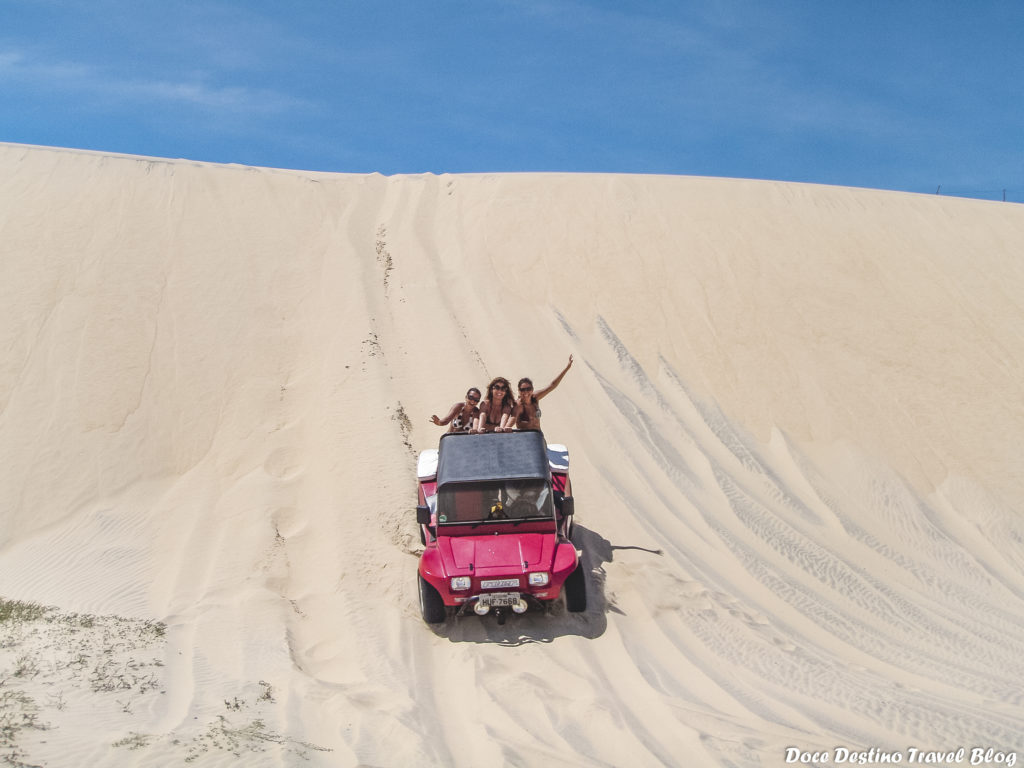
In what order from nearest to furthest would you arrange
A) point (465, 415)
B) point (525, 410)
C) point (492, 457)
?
point (492, 457) → point (525, 410) → point (465, 415)

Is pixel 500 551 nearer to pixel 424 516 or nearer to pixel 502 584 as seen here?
pixel 502 584

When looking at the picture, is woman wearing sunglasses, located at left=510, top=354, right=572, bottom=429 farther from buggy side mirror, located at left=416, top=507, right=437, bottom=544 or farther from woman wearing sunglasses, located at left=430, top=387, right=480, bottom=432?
buggy side mirror, located at left=416, top=507, right=437, bottom=544

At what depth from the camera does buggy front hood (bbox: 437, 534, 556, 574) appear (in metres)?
8.31

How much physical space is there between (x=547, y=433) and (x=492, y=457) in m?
4.22

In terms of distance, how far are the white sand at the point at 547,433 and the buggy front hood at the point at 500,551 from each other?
0.67m

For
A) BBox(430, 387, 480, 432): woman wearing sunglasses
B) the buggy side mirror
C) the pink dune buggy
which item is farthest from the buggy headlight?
BBox(430, 387, 480, 432): woman wearing sunglasses

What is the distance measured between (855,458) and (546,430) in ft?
17.0

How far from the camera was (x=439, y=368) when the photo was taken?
14.4 metres

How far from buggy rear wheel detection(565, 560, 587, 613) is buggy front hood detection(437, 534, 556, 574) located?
1.17 feet

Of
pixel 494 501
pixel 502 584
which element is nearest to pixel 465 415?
pixel 494 501

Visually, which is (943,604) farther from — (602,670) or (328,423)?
(328,423)

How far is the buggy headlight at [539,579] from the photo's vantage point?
819 cm

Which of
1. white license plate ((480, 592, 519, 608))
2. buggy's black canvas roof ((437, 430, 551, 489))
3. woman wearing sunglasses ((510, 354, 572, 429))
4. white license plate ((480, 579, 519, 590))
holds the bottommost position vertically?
white license plate ((480, 592, 519, 608))

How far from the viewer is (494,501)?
880 cm
